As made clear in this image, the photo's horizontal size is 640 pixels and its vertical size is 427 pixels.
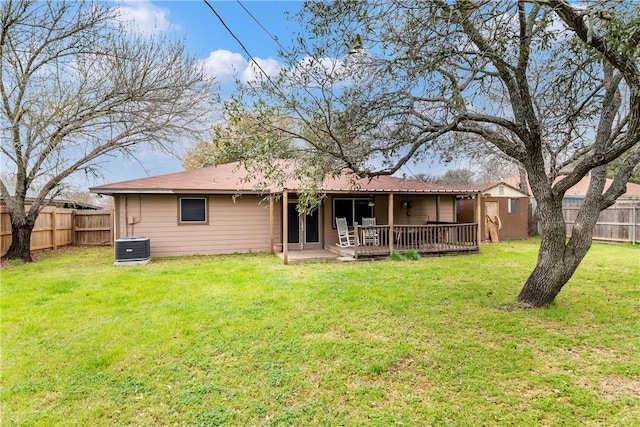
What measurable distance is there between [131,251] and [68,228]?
606 cm

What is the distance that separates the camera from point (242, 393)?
9.09ft

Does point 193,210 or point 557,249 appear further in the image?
point 193,210

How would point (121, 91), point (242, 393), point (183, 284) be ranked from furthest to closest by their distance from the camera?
point (121, 91)
point (183, 284)
point (242, 393)

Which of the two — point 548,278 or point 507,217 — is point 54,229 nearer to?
point 548,278

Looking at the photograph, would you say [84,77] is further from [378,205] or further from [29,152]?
[378,205]

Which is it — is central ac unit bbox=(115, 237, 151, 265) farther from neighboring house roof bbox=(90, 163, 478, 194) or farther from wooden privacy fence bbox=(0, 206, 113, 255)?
wooden privacy fence bbox=(0, 206, 113, 255)

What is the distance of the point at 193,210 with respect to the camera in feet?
33.1

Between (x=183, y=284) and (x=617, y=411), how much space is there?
626cm

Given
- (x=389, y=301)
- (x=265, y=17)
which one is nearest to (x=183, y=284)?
(x=389, y=301)

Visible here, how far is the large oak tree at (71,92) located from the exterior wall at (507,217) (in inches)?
475

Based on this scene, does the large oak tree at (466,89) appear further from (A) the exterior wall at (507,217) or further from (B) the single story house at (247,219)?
(A) the exterior wall at (507,217)

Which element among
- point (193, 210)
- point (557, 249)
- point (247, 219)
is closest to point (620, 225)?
point (557, 249)

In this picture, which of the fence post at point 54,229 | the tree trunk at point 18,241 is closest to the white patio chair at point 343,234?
the tree trunk at point 18,241

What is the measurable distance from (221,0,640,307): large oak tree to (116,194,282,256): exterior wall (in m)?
5.43
